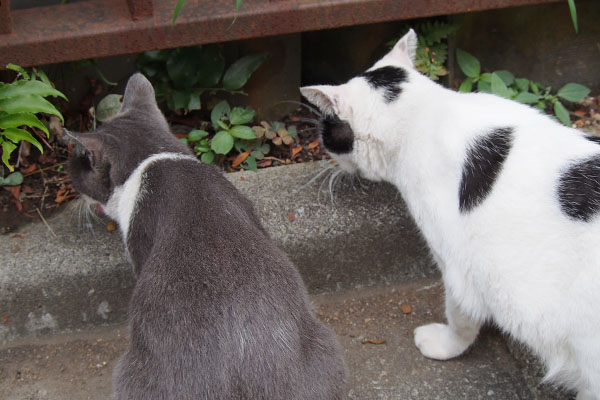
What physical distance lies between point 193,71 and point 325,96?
3.27 ft

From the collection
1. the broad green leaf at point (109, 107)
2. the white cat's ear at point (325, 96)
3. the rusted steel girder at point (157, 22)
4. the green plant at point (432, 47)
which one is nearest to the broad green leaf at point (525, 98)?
the green plant at point (432, 47)

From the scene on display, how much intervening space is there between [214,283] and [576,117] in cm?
237

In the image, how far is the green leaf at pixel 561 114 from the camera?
3.09 metres

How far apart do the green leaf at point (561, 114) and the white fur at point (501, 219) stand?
972 mm

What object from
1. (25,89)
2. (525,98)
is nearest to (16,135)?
(25,89)

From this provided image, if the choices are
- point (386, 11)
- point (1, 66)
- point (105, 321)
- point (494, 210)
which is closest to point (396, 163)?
point (494, 210)

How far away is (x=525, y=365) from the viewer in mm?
2426

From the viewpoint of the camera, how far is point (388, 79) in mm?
2428

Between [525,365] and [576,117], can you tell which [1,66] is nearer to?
[525,365]

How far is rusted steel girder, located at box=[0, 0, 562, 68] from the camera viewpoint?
8.36 feet

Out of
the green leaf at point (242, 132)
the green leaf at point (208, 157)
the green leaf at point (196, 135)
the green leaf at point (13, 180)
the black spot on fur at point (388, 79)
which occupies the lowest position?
the green leaf at point (13, 180)

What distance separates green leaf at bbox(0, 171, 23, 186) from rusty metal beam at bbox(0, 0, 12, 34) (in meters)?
0.67

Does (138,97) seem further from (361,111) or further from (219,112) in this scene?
(361,111)

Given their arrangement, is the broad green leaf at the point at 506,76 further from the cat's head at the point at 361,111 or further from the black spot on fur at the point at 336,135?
the black spot on fur at the point at 336,135
